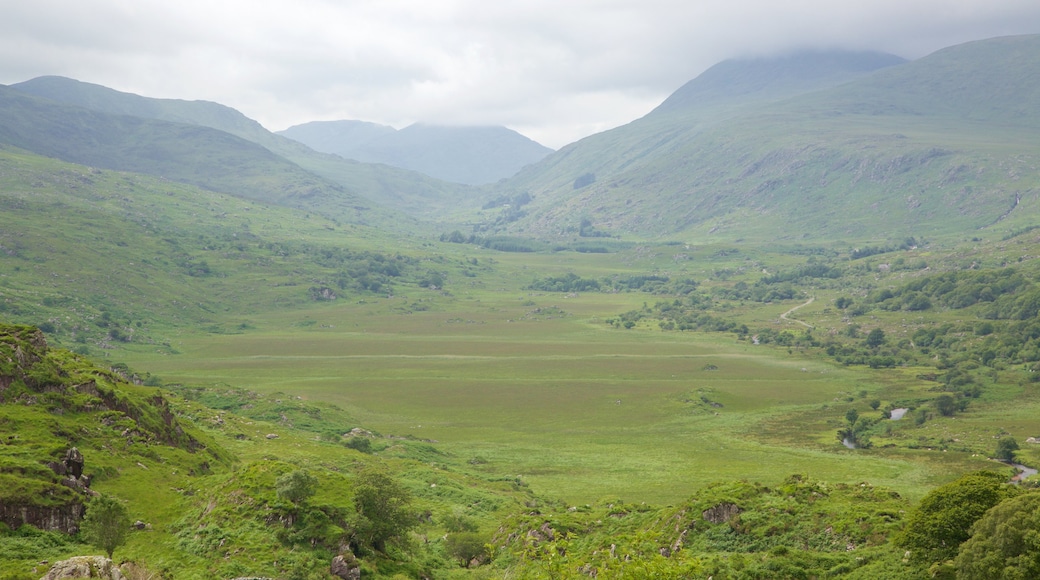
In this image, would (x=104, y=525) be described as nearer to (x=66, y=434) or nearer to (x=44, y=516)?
(x=44, y=516)

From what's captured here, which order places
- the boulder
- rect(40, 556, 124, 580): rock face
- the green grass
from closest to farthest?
rect(40, 556, 124, 580): rock face
the boulder
the green grass

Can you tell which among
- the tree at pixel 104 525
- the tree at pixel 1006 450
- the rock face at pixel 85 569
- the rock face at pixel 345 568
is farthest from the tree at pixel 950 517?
the tree at pixel 1006 450

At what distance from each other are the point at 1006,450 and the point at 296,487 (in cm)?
10036

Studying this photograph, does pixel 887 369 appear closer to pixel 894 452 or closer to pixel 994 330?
pixel 994 330

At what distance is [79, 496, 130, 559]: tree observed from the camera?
42.8m

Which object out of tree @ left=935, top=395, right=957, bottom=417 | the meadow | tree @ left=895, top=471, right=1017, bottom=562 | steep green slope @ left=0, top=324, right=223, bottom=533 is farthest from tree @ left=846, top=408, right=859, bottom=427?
steep green slope @ left=0, top=324, right=223, bottom=533

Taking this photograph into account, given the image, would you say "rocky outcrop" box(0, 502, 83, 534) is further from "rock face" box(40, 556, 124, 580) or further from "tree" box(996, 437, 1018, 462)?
"tree" box(996, 437, 1018, 462)

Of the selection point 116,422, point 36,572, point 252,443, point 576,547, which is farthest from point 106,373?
point 576,547

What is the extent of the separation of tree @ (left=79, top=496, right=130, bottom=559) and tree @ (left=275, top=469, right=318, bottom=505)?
9.69m

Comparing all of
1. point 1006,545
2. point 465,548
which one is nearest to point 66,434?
point 465,548

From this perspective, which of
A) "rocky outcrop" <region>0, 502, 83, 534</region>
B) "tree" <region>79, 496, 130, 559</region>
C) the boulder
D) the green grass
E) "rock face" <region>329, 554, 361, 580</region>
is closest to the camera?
"rocky outcrop" <region>0, 502, 83, 534</region>

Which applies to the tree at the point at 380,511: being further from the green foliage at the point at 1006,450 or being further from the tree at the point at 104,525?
the green foliage at the point at 1006,450

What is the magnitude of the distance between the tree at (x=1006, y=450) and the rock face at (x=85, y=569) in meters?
111

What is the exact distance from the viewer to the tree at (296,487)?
163 feet
